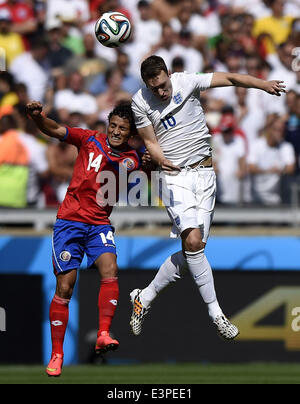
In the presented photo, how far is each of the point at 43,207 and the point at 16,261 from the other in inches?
39.9

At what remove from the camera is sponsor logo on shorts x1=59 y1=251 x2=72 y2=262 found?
10156 millimetres

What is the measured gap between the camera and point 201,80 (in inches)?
401

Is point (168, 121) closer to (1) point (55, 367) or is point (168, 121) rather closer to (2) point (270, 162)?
(1) point (55, 367)

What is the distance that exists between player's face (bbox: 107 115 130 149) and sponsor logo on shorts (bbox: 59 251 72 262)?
1156 millimetres

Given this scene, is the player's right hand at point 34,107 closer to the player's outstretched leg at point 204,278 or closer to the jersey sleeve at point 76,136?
the jersey sleeve at point 76,136

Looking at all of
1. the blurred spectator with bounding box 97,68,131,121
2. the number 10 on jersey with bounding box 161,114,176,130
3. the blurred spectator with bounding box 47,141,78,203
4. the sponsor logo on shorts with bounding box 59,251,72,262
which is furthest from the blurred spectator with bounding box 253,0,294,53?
the sponsor logo on shorts with bounding box 59,251,72,262

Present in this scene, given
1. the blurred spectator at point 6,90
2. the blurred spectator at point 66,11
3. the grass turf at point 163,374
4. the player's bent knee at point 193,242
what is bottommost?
the grass turf at point 163,374

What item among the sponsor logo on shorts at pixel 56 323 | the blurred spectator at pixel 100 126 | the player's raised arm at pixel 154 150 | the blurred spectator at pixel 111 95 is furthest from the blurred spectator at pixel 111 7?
the sponsor logo on shorts at pixel 56 323

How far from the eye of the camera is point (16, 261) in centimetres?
1484

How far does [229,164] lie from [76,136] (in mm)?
4474

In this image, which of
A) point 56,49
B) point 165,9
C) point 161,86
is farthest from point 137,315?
point 165,9

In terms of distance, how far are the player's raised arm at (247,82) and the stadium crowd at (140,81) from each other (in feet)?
13.3

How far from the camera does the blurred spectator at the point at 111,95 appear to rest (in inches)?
600
